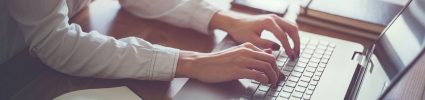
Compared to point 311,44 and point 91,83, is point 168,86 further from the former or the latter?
point 311,44

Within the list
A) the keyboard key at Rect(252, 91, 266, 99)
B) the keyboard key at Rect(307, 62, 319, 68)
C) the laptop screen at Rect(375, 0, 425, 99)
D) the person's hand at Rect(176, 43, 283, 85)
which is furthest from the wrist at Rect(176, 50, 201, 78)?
the laptop screen at Rect(375, 0, 425, 99)

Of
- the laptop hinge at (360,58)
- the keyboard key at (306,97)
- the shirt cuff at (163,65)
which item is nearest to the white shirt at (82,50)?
the shirt cuff at (163,65)

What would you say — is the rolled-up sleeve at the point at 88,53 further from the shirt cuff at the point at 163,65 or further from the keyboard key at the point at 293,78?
the keyboard key at the point at 293,78

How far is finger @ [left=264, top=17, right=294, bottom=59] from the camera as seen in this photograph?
1082 mm

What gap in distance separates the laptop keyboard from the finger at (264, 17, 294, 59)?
14 mm

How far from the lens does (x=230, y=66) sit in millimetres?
989

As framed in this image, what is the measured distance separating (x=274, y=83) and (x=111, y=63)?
272 mm


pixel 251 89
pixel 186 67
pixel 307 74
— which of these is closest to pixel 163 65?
pixel 186 67

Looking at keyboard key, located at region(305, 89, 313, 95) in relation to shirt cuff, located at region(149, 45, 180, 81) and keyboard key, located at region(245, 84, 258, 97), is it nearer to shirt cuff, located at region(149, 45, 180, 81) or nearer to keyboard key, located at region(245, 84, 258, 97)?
keyboard key, located at region(245, 84, 258, 97)

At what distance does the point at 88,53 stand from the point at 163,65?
13 cm

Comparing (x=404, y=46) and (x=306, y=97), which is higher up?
(x=404, y=46)

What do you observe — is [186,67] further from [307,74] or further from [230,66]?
[307,74]

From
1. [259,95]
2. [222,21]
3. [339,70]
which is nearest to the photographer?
[259,95]

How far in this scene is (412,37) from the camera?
97 centimetres
